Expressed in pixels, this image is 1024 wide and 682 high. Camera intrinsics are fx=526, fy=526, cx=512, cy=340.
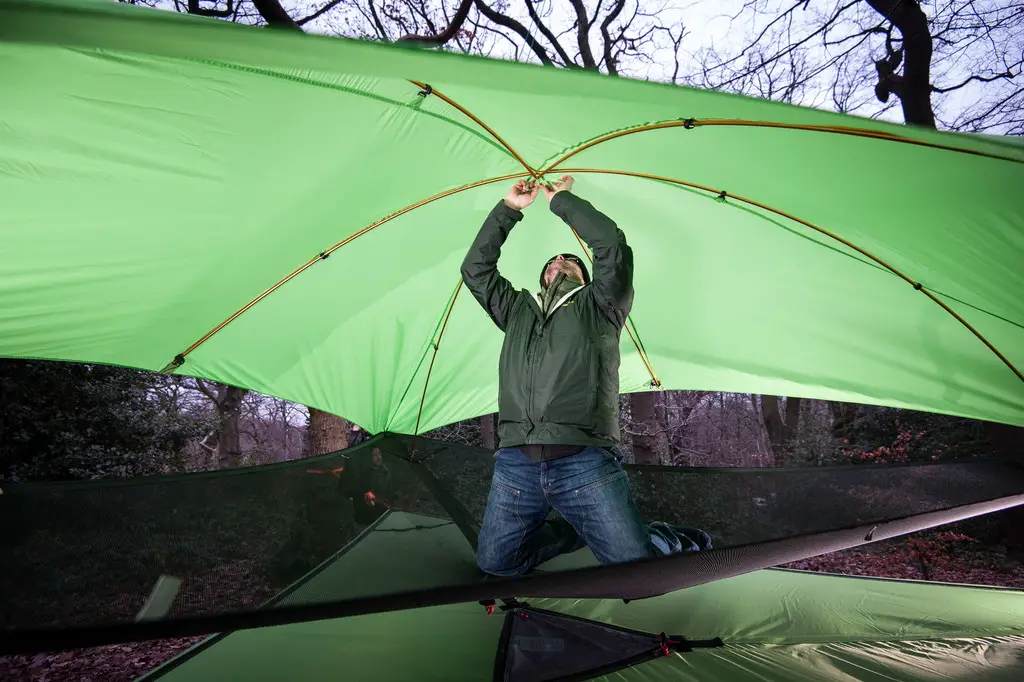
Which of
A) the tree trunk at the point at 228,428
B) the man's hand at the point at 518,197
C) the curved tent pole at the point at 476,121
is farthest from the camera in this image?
the tree trunk at the point at 228,428

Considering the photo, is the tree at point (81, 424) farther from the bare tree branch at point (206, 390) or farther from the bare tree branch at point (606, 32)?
the bare tree branch at point (606, 32)

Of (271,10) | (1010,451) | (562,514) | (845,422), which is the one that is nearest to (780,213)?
(562,514)

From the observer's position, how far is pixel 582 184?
197 cm

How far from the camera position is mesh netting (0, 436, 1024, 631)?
121 cm

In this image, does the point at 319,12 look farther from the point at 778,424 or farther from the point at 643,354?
the point at 778,424

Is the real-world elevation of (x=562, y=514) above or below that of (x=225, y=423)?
above

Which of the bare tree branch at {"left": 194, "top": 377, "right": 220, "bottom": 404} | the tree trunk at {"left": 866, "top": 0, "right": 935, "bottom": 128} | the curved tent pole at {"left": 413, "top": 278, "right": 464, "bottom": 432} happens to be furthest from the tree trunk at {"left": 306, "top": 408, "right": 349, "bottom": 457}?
the tree trunk at {"left": 866, "top": 0, "right": 935, "bottom": 128}

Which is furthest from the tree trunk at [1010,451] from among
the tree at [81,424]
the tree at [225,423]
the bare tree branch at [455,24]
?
the tree at [225,423]

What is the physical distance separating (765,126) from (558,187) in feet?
1.95

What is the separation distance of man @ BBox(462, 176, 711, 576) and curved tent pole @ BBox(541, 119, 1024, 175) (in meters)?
0.18

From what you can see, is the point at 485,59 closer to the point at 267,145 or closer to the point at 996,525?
the point at 267,145

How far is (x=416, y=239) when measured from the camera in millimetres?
2086

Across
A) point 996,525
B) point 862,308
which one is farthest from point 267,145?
point 996,525

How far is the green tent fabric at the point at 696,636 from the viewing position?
5.22 feet
